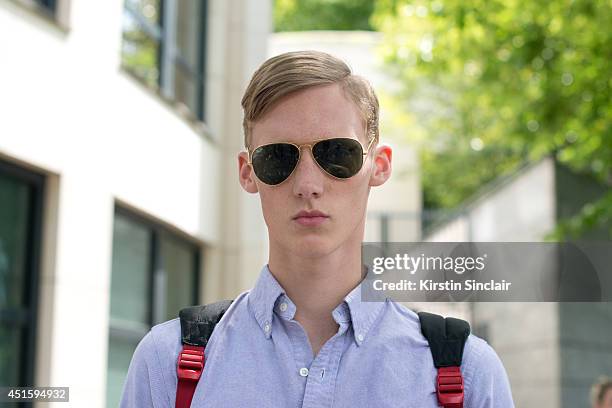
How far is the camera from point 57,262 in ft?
22.7

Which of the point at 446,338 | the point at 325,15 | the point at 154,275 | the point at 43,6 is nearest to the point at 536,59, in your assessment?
the point at 154,275

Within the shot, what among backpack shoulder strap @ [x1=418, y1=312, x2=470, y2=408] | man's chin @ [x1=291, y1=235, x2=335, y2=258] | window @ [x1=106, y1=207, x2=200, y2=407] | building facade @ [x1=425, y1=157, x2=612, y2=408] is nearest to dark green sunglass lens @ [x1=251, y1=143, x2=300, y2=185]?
man's chin @ [x1=291, y1=235, x2=335, y2=258]

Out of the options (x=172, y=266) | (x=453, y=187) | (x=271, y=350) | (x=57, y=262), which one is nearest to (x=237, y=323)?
(x=271, y=350)

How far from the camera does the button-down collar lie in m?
2.09

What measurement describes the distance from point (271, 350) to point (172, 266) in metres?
8.16

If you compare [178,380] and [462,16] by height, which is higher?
[462,16]

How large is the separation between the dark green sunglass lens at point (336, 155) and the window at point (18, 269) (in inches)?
192

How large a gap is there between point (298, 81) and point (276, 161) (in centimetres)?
18

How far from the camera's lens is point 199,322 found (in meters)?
2.14

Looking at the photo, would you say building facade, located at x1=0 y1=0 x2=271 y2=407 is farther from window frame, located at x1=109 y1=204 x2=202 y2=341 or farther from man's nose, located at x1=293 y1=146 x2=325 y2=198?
man's nose, located at x1=293 y1=146 x2=325 y2=198

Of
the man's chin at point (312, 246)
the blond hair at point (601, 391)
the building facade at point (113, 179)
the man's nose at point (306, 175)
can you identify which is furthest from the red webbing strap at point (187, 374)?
the blond hair at point (601, 391)

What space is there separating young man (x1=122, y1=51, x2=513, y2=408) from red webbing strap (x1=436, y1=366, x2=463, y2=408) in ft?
0.10

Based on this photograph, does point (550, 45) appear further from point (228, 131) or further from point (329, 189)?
point (329, 189)

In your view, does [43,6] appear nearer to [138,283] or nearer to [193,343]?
[138,283]
